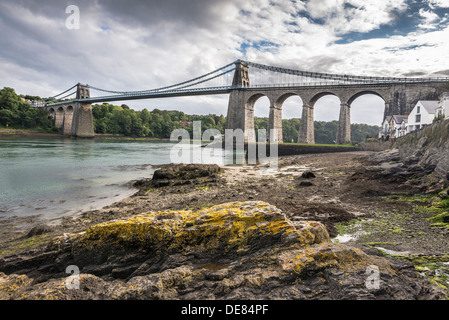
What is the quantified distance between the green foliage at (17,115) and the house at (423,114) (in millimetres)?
92831

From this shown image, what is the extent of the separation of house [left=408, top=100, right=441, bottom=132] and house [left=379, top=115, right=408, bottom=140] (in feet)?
4.02

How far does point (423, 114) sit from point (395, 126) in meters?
6.70

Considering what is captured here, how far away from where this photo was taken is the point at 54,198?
10258 millimetres

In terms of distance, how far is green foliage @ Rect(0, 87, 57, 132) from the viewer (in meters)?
68.1

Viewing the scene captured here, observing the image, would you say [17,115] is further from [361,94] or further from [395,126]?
[395,126]

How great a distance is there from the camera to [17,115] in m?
69.6

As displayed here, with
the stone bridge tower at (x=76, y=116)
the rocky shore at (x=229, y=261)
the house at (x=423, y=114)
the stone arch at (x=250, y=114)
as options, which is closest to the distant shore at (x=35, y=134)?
the stone bridge tower at (x=76, y=116)

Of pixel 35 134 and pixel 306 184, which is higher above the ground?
pixel 35 134

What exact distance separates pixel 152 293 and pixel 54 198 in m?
10.5

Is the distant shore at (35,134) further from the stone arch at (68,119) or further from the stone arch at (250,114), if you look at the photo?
the stone arch at (250,114)

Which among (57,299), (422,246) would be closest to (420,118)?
(422,246)

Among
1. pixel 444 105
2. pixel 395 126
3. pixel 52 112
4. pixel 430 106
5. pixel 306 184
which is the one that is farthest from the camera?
pixel 52 112

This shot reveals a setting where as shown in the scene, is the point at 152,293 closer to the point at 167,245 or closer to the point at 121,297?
the point at 121,297

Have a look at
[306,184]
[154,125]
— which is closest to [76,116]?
[154,125]
